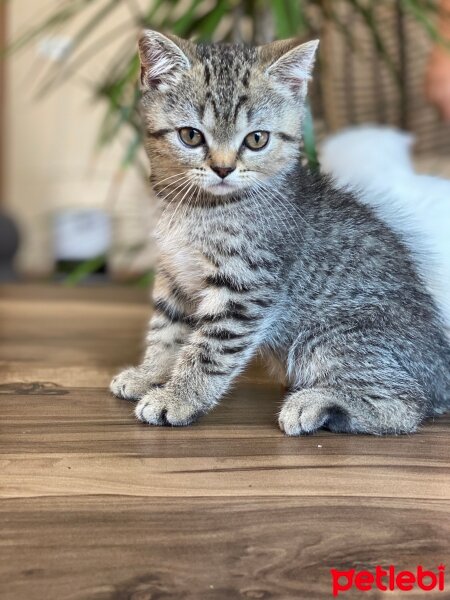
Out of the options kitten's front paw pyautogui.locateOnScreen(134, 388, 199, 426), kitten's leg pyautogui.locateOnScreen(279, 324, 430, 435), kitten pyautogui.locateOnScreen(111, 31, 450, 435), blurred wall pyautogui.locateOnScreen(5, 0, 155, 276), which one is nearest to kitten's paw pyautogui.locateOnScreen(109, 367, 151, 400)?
kitten pyautogui.locateOnScreen(111, 31, 450, 435)

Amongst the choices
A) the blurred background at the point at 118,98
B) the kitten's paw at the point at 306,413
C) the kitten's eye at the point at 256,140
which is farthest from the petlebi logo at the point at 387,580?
the blurred background at the point at 118,98

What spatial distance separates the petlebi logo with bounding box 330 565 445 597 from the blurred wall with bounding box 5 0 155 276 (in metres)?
3.65

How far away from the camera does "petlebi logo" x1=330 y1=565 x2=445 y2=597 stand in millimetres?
633

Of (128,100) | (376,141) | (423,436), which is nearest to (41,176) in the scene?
(128,100)

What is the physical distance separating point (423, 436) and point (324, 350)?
0.62 ft

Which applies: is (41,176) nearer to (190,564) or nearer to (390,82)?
(390,82)

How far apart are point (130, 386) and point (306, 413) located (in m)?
0.30

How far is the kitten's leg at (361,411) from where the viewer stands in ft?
3.33

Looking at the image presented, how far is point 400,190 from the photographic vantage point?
136 cm

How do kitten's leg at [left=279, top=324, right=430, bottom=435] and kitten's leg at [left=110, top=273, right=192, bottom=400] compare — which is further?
kitten's leg at [left=110, top=273, right=192, bottom=400]

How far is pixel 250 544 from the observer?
0.68 metres

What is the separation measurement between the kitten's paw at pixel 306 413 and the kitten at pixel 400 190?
0.91ft

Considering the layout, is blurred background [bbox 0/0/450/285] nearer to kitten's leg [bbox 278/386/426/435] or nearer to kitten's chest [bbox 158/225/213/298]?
kitten's chest [bbox 158/225/213/298]

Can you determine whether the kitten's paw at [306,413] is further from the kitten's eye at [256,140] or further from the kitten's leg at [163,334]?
the kitten's eye at [256,140]
